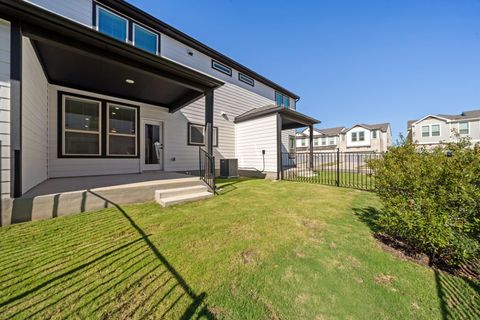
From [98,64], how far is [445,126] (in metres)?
36.2

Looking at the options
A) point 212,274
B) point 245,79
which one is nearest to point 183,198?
point 212,274

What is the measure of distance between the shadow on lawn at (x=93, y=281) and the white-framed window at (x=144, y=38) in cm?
738

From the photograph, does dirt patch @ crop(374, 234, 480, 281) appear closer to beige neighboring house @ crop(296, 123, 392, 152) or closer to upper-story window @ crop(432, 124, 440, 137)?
beige neighboring house @ crop(296, 123, 392, 152)

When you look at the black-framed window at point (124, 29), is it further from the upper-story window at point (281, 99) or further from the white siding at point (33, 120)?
the upper-story window at point (281, 99)

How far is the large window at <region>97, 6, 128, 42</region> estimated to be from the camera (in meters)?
6.47

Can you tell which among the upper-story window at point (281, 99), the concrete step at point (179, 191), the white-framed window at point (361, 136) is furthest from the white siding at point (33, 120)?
the white-framed window at point (361, 136)

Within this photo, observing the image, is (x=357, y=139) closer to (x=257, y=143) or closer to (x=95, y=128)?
(x=257, y=143)

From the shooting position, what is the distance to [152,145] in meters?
7.50

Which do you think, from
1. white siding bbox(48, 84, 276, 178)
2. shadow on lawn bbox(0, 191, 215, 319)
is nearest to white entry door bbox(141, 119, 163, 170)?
white siding bbox(48, 84, 276, 178)

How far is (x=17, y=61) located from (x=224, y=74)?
819 cm

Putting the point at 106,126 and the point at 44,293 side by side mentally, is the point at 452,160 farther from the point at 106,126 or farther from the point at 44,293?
the point at 106,126

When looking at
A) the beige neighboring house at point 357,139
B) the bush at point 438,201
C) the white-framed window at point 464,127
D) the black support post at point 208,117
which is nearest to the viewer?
the bush at point 438,201

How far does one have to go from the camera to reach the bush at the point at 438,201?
207 centimetres

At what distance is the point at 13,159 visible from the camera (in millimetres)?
3029
